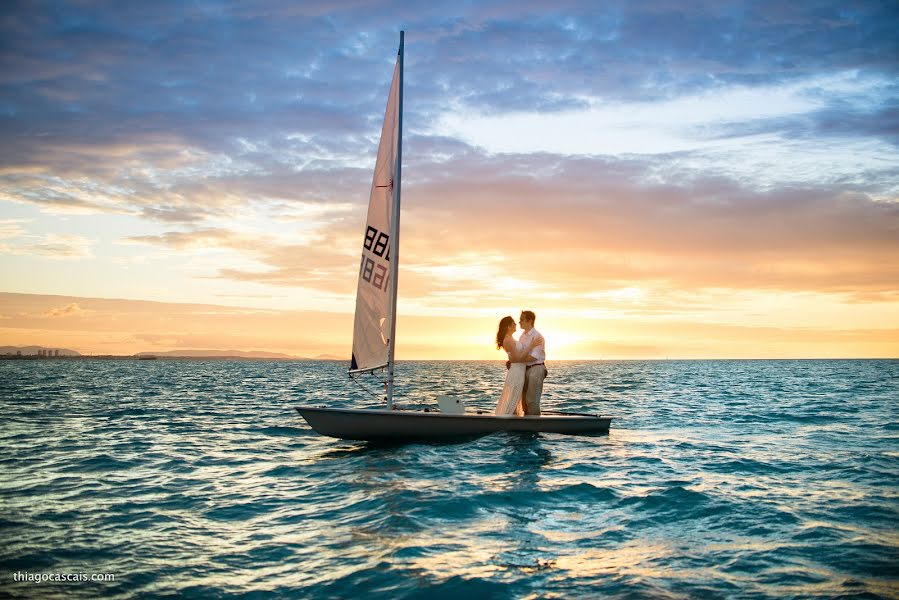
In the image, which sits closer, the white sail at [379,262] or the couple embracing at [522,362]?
the white sail at [379,262]

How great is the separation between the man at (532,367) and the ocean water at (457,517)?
953mm

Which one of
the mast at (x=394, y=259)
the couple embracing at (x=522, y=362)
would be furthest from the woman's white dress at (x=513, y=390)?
the mast at (x=394, y=259)

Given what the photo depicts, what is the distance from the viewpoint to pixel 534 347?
56.8ft

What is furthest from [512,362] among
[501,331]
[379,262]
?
[379,262]

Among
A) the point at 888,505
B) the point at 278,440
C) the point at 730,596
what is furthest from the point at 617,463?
the point at 278,440

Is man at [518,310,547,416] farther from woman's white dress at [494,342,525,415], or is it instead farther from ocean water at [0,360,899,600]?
ocean water at [0,360,899,600]

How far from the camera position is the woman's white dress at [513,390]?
17.4 m

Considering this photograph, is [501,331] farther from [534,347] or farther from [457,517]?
[457,517]

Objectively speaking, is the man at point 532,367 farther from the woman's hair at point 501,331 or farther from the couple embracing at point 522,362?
the woman's hair at point 501,331

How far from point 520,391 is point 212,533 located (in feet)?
32.6

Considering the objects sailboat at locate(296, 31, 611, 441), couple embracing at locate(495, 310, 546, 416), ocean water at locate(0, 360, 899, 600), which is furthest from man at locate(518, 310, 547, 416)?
ocean water at locate(0, 360, 899, 600)

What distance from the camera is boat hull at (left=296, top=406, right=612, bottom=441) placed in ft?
50.6

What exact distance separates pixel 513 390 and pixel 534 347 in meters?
1.35

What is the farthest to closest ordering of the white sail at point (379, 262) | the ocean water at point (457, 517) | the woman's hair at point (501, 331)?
the woman's hair at point (501, 331), the white sail at point (379, 262), the ocean water at point (457, 517)
